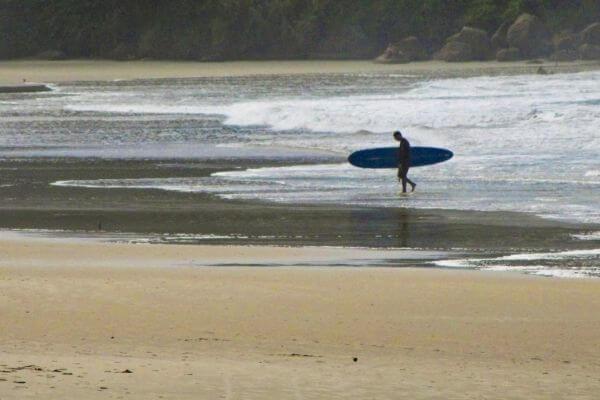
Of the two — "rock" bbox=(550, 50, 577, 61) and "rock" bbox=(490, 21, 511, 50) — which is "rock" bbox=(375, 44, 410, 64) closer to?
"rock" bbox=(490, 21, 511, 50)

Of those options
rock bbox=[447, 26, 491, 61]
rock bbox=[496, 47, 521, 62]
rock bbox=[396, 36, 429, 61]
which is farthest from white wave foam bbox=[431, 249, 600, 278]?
rock bbox=[396, 36, 429, 61]

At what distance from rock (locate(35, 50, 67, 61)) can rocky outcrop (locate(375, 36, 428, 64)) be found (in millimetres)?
22501

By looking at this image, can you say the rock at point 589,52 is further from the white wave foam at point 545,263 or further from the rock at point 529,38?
the white wave foam at point 545,263

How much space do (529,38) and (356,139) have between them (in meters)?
69.3

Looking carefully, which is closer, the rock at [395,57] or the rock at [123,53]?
the rock at [395,57]

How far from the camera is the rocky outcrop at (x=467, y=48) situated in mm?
92875

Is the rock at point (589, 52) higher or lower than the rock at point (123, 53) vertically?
higher

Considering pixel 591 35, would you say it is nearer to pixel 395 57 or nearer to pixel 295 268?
pixel 395 57

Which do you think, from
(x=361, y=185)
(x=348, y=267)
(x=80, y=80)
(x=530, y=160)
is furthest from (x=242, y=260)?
(x=80, y=80)

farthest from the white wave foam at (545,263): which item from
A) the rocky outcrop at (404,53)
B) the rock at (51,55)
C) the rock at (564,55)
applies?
the rock at (51,55)

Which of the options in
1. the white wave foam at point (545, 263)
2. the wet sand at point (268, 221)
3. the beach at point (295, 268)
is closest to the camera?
the beach at point (295, 268)

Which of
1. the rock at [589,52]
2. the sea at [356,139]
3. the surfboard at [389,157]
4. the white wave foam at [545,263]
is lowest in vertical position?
the rock at [589,52]

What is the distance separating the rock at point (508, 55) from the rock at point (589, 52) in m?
3.98

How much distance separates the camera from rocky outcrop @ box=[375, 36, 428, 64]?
94.6 meters
